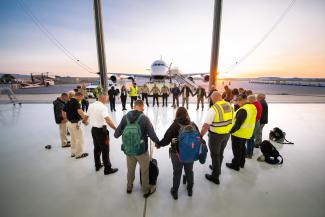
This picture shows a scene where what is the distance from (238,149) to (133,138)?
189 cm

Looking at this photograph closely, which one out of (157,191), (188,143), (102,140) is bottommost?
(157,191)

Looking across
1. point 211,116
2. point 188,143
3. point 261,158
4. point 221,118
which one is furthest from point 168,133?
point 261,158

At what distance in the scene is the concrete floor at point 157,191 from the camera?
5.95 feet

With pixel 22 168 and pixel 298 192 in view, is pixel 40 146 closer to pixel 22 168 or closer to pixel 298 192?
pixel 22 168

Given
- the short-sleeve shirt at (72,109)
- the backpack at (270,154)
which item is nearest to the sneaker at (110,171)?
the short-sleeve shirt at (72,109)

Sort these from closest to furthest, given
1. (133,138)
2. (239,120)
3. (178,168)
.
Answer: (133,138), (178,168), (239,120)

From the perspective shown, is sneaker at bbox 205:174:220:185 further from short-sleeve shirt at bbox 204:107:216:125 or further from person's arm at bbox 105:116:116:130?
person's arm at bbox 105:116:116:130

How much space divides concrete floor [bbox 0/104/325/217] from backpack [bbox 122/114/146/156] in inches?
29.5

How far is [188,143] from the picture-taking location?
162 cm

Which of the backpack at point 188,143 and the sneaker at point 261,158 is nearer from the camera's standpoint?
the backpack at point 188,143

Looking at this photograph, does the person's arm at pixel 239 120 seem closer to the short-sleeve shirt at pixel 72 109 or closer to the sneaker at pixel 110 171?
the sneaker at pixel 110 171

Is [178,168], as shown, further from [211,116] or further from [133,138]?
[211,116]

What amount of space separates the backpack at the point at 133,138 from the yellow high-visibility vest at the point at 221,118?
110 cm

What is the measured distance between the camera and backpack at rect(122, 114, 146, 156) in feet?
5.75
